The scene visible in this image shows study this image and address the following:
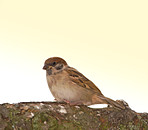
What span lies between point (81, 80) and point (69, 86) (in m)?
0.28

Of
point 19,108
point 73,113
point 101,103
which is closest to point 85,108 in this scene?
point 73,113

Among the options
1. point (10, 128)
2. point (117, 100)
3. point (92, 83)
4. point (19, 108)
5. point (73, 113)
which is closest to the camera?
point (10, 128)

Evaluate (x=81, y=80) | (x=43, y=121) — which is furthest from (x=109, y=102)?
(x=43, y=121)

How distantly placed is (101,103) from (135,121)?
703 mm

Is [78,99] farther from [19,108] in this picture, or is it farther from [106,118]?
[19,108]

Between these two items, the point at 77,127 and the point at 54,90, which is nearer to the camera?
the point at 77,127

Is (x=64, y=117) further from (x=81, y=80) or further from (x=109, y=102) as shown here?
(x=81, y=80)

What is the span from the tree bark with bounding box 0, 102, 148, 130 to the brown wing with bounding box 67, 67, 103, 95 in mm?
609

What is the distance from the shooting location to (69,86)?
463 cm

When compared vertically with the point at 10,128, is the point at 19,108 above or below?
above

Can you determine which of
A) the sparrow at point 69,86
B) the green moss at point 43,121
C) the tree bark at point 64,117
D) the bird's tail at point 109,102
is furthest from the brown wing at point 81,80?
the green moss at point 43,121

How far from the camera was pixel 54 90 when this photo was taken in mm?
4641

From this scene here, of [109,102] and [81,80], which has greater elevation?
[81,80]

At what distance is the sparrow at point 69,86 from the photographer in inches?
181
